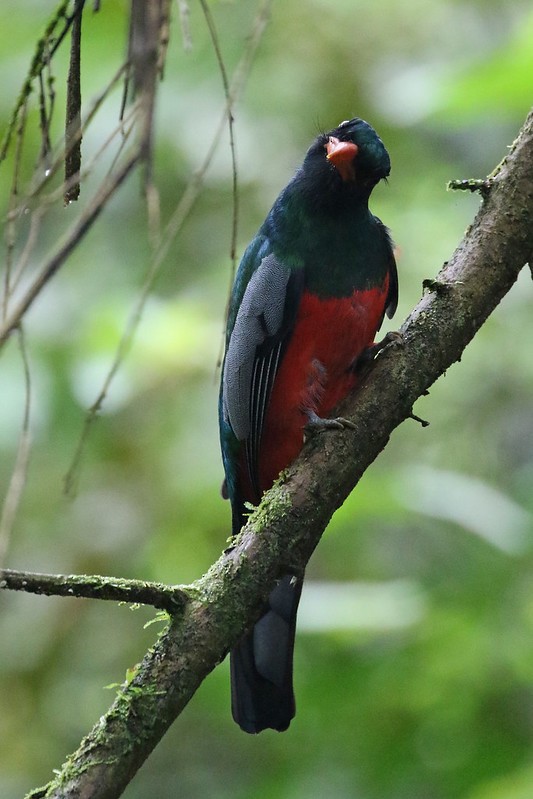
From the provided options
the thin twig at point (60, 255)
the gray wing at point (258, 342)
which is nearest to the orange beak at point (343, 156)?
the gray wing at point (258, 342)

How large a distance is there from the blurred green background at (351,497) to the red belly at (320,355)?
0.39 m

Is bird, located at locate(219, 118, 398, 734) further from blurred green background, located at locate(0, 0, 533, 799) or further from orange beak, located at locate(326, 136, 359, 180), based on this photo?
blurred green background, located at locate(0, 0, 533, 799)

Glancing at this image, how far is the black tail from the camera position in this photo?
2.82 m

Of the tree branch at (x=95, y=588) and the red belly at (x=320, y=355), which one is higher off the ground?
the red belly at (x=320, y=355)

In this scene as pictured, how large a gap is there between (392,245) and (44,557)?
8.75 ft

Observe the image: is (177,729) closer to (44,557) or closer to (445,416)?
(44,557)

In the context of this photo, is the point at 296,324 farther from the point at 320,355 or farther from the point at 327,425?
the point at 327,425

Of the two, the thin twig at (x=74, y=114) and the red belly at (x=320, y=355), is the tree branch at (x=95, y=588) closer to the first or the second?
the thin twig at (x=74, y=114)

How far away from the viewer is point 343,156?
2975 millimetres

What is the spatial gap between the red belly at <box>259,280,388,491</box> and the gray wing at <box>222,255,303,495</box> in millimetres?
37

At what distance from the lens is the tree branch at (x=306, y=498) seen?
188cm

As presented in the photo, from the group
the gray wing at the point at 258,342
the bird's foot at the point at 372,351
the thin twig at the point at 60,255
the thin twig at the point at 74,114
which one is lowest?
the thin twig at the point at 60,255

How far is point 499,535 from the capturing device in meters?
3.22

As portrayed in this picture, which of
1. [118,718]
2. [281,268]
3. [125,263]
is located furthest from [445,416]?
[118,718]
